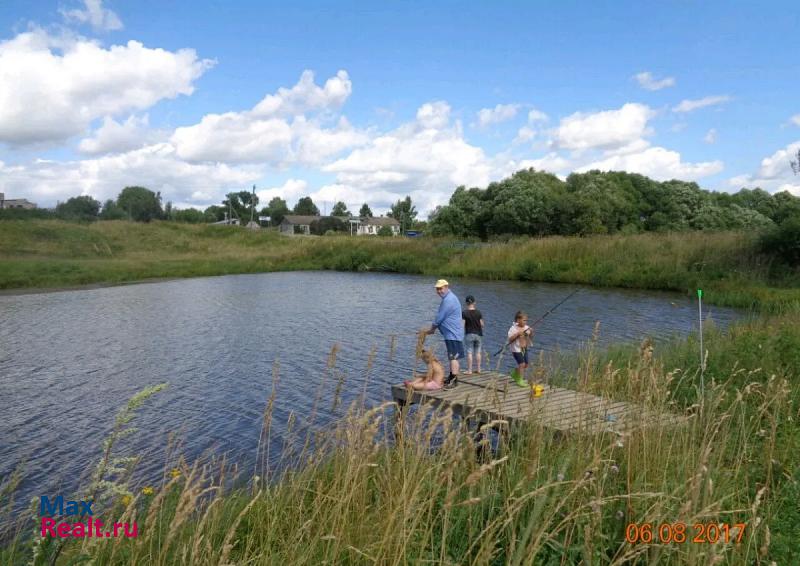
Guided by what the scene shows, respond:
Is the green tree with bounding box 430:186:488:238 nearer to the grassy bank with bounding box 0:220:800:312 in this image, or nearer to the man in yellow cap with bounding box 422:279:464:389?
the grassy bank with bounding box 0:220:800:312

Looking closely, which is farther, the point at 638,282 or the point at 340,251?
the point at 340,251

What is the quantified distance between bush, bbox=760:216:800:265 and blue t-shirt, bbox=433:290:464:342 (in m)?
22.1

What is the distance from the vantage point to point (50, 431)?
1048cm

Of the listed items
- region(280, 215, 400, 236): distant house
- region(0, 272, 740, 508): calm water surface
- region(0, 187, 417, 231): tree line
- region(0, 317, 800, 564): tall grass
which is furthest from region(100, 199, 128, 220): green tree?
region(0, 317, 800, 564): tall grass

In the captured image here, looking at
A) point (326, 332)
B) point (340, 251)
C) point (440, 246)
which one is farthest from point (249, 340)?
point (340, 251)

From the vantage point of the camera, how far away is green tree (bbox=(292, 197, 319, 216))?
5423 inches

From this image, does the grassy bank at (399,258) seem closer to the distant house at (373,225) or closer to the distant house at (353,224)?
the distant house at (353,224)

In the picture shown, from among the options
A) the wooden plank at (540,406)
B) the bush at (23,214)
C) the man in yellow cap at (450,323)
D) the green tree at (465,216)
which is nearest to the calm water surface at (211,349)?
the wooden plank at (540,406)

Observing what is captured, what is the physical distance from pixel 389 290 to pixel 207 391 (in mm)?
21005

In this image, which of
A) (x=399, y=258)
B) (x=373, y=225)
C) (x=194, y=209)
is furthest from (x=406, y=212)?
(x=399, y=258)

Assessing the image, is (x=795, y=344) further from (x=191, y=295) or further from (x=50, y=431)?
(x=191, y=295)

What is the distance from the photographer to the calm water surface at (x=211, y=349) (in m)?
10.1

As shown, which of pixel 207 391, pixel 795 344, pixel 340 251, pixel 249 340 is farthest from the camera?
pixel 340 251

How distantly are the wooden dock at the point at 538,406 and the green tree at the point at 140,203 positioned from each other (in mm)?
99597
